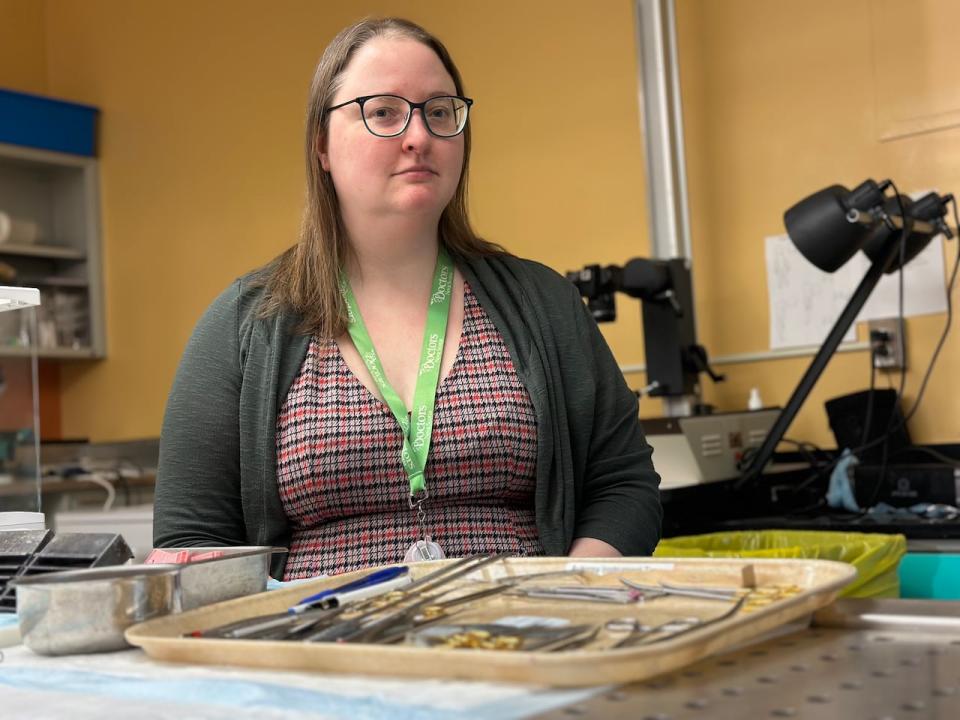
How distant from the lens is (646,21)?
131 inches

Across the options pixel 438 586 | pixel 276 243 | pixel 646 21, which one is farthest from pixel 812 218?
pixel 276 243

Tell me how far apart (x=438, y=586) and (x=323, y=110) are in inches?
35.8

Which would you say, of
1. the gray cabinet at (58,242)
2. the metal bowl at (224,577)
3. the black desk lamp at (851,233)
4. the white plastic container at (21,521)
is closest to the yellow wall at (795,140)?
the black desk lamp at (851,233)

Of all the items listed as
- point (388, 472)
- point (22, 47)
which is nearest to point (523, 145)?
point (388, 472)

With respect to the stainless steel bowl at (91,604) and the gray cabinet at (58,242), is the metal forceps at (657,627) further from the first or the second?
the gray cabinet at (58,242)

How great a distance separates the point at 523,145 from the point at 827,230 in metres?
1.48

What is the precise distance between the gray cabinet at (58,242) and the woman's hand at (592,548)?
3936 millimetres

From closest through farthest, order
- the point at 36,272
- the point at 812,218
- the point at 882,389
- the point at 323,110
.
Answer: the point at 323,110
the point at 812,218
the point at 882,389
the point at 36,272

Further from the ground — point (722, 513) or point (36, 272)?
point (36, 272)

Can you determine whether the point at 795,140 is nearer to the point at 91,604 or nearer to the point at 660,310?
the point at 660,310

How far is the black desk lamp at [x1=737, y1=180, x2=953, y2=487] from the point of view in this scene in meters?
2.47

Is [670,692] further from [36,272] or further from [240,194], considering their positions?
[36,272]

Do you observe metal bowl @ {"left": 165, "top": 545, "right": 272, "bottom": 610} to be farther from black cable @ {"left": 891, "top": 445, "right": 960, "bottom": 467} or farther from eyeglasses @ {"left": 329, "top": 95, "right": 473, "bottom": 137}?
black cable @ {"left": 891, "top": 445, "right": 960, "bottom": 467}

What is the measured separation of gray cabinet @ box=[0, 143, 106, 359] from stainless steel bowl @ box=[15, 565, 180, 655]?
171 inches
